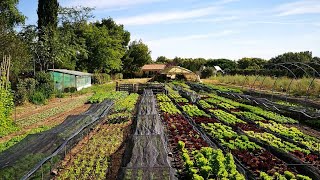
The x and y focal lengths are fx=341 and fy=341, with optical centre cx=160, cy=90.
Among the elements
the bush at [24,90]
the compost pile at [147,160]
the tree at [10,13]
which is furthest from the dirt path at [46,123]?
the tree at [10,13]

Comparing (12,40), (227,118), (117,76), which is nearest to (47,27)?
(12,40)

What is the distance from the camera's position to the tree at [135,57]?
216ft

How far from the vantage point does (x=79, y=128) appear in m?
11.6

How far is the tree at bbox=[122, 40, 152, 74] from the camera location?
6597 cm

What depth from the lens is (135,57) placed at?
68938 mm

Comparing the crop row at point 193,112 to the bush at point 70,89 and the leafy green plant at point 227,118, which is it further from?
the bush at point 70,89

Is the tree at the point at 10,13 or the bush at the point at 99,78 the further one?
the bush at the point at 99,78

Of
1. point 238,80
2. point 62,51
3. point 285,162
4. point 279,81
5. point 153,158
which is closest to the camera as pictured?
point 153,158

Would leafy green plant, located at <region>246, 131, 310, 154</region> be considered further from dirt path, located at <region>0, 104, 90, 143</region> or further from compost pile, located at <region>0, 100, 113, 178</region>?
dirt path, located at <region>0, 104, 90, 143</region>

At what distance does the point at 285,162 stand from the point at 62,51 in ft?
94.0

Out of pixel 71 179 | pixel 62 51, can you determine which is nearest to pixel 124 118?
pixel 71 179

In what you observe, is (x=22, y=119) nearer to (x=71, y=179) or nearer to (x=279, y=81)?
(x=71, y=179)

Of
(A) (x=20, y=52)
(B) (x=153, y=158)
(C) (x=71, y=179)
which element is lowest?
(C) (x=71, y=179)

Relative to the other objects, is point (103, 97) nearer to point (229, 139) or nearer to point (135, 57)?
point (229, 139)
